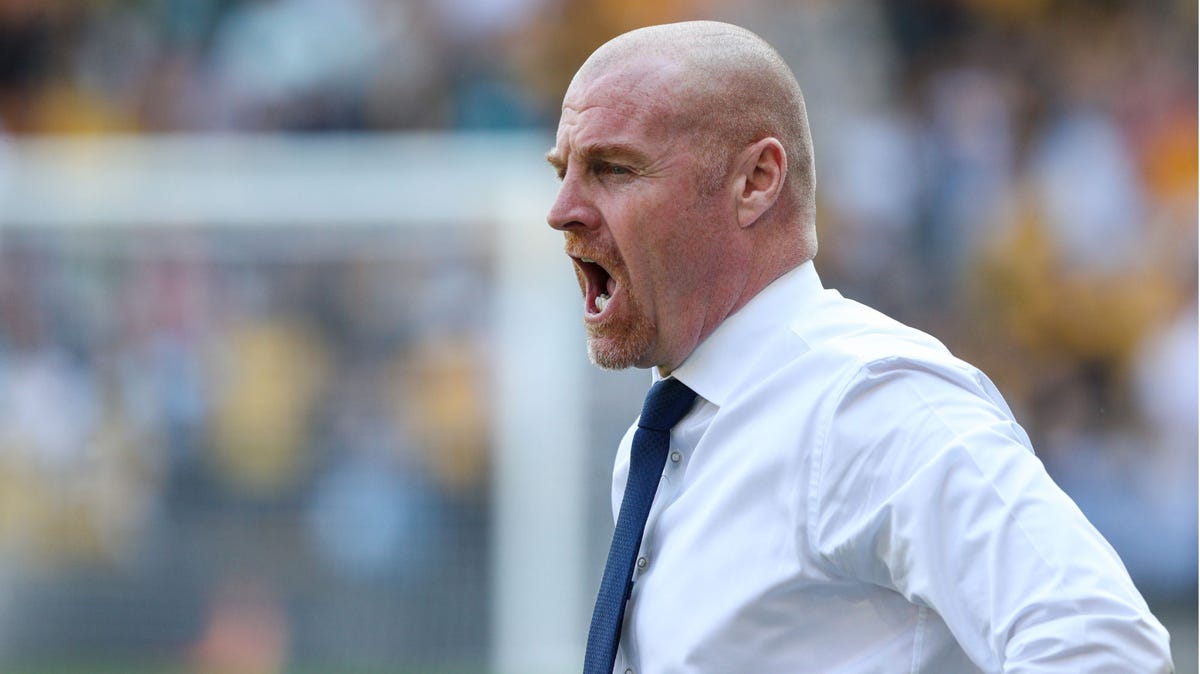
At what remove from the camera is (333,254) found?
7312 millimetres

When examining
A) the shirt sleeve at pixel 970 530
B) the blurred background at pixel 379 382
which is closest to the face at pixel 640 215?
the shirt sleeve at pixel 970 530

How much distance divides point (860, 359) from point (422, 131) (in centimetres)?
735

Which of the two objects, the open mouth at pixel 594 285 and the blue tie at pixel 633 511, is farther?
the open mouth at pixel 594 285

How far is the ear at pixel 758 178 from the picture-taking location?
2.15 metres

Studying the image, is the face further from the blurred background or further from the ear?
the blurred background

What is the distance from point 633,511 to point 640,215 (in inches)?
15.6

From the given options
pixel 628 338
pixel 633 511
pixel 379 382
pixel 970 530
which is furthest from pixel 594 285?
pixel 379 382

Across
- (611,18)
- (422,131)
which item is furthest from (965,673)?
(611,18)

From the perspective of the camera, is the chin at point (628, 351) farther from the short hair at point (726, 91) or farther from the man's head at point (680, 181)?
the short hair at point (726, 91)

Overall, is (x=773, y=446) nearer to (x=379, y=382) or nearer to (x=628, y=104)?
(x=628, y=104)

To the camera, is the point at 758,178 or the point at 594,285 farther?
the point at 594,285

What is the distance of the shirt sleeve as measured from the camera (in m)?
→ 1.64

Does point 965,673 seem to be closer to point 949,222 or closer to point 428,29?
point 949,222

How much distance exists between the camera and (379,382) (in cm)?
713
